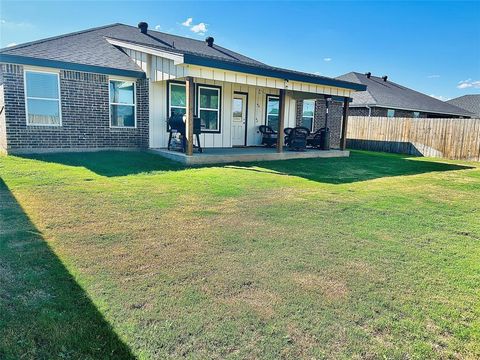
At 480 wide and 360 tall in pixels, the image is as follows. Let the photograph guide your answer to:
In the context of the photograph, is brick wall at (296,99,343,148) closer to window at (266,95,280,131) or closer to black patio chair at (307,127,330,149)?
window at (266,95,280,131)

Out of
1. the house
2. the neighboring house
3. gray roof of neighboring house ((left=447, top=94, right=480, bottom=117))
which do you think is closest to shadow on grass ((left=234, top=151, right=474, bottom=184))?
the neighboring house

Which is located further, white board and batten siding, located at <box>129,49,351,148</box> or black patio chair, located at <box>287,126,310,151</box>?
black patio chair, located at <box>287,126,310,151</box>

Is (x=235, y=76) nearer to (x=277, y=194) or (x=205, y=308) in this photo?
(x=277, y=194)

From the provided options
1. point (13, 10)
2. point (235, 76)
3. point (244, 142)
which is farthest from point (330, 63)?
point (13, 10)

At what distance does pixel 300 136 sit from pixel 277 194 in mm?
7050

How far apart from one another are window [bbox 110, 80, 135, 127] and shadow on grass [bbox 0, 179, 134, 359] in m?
8.39

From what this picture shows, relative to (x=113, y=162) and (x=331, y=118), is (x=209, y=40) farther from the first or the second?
(x=113, y=162)

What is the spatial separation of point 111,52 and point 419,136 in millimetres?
13963

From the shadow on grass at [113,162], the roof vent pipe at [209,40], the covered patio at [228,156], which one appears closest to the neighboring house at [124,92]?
the shadow on grass at [113,162]

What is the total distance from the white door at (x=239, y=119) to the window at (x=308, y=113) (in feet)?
11.0

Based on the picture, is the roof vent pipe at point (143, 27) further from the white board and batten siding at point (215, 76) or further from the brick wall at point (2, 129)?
the brick wall at point (2, 129)

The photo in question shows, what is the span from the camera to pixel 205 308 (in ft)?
9.06

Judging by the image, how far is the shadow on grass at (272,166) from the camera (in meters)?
8.80

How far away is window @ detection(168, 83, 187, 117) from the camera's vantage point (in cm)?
1200
